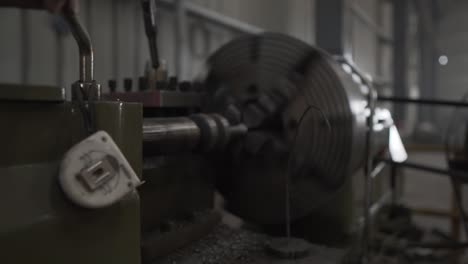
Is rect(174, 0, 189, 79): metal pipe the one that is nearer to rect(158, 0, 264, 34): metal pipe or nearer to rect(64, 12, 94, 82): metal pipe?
rect(158, 0, 264, 34): metal pipe

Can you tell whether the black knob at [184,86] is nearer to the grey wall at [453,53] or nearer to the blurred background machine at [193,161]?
the blurred background machine at [193,161]

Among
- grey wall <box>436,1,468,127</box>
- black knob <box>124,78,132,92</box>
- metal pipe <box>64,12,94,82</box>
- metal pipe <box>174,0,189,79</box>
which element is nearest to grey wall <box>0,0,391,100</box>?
metal pipe <box>174,0,189,79</box>

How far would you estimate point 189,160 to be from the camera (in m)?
0.68

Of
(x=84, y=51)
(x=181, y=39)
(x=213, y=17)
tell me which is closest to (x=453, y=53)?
(x=213, y=17)

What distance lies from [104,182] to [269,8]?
8.00 ft

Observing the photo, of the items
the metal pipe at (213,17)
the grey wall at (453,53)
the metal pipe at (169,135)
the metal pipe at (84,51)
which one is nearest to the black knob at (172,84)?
the metal pipe at (169,135)

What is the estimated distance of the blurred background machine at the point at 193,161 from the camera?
355mm

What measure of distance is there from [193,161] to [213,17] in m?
1.35

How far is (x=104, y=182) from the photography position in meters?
0.37

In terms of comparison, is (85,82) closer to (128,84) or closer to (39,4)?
(39,4)

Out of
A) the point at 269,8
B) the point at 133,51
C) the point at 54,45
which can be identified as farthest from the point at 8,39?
the point at 269,8

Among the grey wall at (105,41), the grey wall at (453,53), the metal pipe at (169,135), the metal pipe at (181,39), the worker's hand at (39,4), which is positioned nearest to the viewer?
the worker's hand at (39,4)

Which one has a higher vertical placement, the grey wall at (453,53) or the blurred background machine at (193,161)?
the grey wall at (453,53)

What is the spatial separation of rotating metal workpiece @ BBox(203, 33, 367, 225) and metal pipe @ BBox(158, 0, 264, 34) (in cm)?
93
